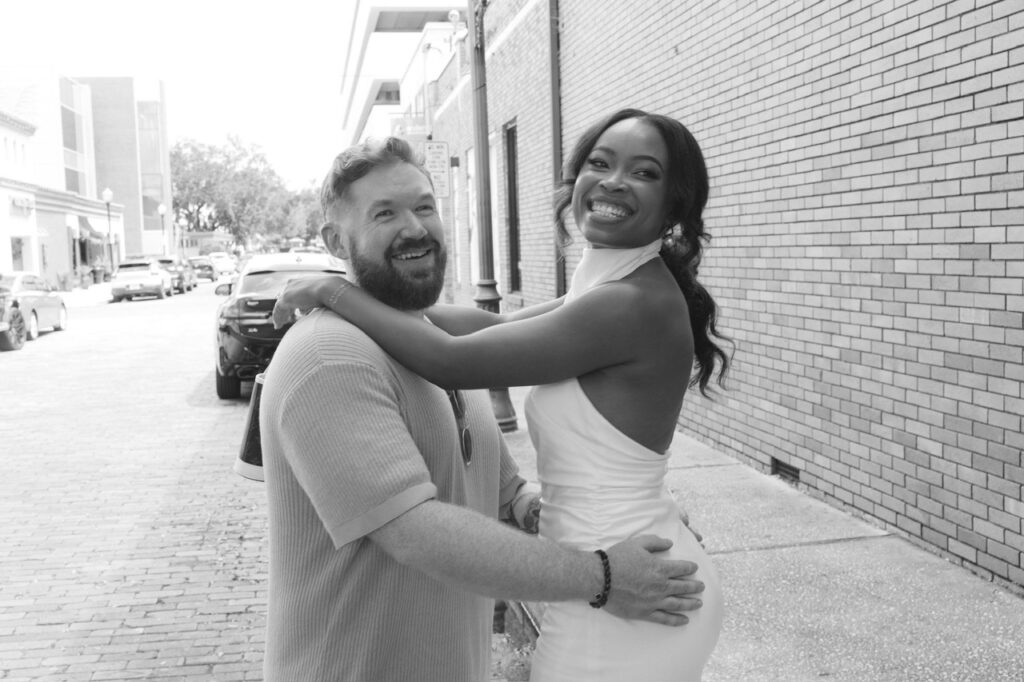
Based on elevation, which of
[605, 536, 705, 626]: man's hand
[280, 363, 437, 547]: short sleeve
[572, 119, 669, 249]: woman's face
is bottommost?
[605, 536, 705, 626]: man's hand

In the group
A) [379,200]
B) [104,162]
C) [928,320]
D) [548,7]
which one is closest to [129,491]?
[928,320]

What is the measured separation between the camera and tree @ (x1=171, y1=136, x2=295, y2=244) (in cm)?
9125

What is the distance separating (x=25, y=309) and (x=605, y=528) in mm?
21251

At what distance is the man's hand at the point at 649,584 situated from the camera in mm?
1919

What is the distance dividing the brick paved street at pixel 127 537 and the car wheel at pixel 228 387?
0.50 feet

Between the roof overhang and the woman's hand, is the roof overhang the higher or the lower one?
the higher one

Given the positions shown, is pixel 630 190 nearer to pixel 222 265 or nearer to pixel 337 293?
pixel 337 293

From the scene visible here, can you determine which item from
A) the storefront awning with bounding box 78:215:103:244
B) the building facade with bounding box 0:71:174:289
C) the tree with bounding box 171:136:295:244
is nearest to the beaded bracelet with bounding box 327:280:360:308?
the building facade with bounding box 0:71:174:289

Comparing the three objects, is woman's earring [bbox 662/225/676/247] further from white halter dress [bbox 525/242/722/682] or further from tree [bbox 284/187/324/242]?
tree [bbox 284/187/324/242]

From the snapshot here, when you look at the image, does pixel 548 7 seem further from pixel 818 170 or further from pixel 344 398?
pixel 344 398

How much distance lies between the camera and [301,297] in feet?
6.83

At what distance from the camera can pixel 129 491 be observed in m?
7.82

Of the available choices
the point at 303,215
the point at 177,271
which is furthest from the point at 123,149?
the point at 303,215

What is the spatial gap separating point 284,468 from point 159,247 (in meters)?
82.8
